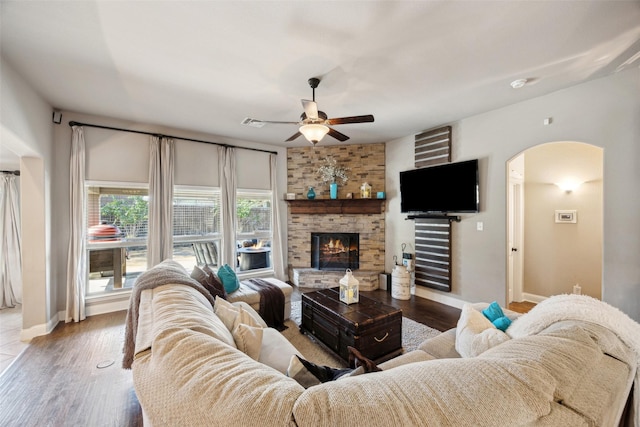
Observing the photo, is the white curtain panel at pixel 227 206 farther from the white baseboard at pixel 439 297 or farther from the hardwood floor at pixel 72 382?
the white baseboard at pixel 439 297

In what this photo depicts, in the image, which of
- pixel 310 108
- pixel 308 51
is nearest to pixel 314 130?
pixel 310 108

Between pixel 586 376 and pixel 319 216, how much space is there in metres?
4.52

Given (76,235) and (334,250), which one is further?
(334,250)

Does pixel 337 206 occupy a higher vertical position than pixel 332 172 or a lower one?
lower

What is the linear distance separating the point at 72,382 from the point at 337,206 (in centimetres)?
413

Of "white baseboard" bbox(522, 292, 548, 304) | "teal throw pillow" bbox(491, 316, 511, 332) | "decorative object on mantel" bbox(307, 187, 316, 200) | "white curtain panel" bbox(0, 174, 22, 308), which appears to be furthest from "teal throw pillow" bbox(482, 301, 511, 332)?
"white curtain panel" bbox(0, 174, 22, 308)

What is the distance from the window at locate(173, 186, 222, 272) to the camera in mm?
4266

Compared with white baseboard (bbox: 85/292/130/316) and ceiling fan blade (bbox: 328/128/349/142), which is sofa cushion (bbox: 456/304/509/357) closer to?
ceiling fan blade (bbox: 328/128/349/142)

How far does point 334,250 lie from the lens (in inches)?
209

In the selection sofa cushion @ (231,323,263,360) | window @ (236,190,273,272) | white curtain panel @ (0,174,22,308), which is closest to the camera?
sofa cushion @ (231,323,263,360)

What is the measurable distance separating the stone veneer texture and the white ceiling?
6.06ft

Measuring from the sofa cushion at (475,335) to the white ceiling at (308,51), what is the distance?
6.75 ft

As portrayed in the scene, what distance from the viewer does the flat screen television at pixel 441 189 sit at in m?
3.71

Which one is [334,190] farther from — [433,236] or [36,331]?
[36,331]
